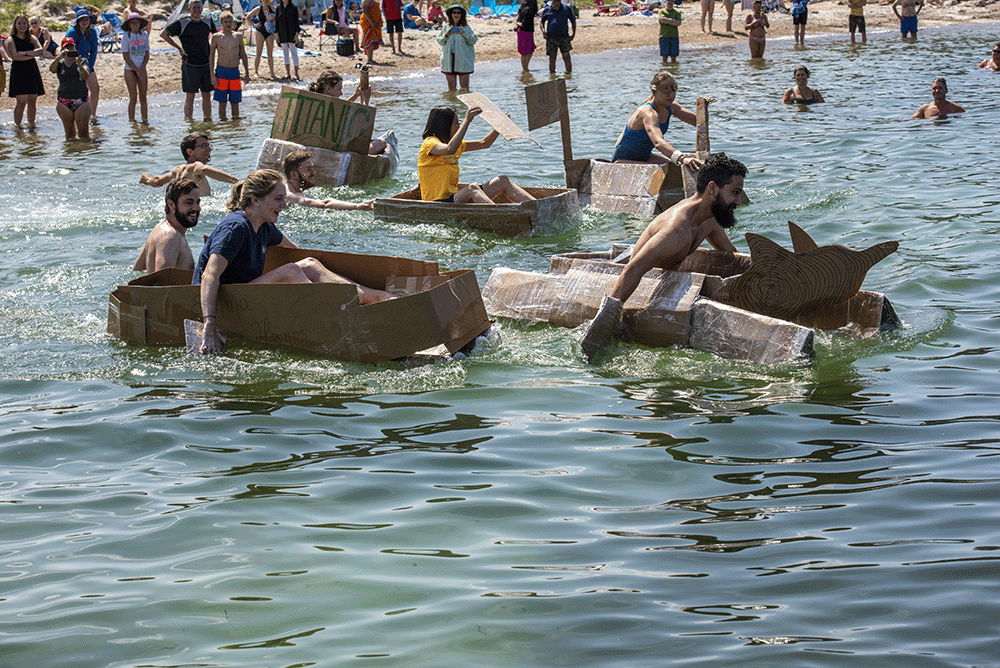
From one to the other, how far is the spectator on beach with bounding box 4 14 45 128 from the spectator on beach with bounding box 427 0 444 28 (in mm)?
17937

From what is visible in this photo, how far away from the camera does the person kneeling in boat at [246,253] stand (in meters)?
7.05

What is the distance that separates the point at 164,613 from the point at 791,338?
4416 millimetres

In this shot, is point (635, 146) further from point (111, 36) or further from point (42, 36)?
point (111, 36)

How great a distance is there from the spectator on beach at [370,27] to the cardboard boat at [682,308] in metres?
20.5

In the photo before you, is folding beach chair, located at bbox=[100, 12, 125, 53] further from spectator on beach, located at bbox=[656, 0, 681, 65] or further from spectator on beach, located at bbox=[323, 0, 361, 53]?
spectator on beach, located at bbox=[656, 0, 681, 65]

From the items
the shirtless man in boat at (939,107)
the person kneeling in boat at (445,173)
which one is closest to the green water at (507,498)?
the person kneeling in boat at (445,173)

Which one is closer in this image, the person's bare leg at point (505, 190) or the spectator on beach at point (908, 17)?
the person's bare leg at point (505, 190)

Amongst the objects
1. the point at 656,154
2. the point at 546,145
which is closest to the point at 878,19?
the point at 546,145

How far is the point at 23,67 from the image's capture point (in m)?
19.3

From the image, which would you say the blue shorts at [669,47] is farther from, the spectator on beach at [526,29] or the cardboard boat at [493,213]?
the cardboard boat at [493,213]

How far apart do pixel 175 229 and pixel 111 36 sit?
23616 millimetres

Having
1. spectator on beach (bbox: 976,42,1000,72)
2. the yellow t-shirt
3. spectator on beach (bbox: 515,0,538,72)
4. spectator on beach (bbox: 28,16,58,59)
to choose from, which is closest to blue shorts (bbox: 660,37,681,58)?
spectator on beach (bbox: 515,0,538,72)

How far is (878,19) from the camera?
39.6m

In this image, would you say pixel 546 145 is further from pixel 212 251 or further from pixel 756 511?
pixel 756 511
